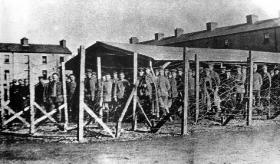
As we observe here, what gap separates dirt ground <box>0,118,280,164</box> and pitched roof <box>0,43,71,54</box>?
43.7 m

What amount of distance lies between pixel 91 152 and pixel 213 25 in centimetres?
3772

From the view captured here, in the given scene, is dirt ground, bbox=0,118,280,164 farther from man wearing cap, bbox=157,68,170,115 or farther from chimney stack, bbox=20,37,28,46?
chimney stack, bbox=20,37,28,46

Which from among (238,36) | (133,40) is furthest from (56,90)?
(133,40)

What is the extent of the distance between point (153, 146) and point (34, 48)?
49224mm

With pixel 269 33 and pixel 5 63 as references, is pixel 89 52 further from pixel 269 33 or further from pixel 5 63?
pixel 5 63

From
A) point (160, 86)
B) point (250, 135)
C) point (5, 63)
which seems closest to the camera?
point (250, 135)

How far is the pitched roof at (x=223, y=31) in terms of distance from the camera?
3519 cm

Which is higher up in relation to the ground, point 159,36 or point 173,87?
point 159,36

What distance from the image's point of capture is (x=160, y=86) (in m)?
13.4

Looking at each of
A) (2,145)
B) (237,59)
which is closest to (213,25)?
(237,59)

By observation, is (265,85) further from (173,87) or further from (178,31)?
(178,31)

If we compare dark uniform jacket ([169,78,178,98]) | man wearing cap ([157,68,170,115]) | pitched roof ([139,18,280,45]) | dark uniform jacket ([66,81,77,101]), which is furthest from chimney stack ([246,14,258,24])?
dark uniform jacket ([66,81,77,101])

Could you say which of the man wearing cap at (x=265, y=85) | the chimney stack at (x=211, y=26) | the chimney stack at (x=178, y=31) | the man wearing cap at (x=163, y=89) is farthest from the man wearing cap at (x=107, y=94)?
the chimney stack at (x=178, y=31)

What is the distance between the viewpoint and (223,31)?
1599 inches
